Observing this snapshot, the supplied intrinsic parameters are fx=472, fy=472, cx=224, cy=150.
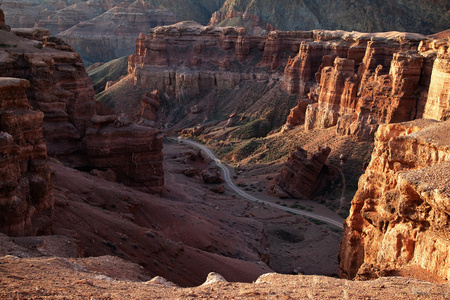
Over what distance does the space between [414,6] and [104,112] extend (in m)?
107

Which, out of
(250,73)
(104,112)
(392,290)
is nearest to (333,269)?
(392,290)

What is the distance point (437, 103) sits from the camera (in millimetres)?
32906

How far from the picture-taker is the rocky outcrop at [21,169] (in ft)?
48.7

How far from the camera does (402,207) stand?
13.8 meters

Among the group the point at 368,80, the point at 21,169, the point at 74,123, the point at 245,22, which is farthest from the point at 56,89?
the point at 245,22

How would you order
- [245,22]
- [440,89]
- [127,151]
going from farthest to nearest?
[245,22] < [440,89] < [127,151]

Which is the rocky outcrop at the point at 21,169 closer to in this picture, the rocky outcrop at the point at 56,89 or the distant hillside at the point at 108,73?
the rocky outcrop at the point at 56,89

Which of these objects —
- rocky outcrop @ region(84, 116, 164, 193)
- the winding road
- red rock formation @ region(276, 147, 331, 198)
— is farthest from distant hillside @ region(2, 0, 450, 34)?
rocky outcrop @ region(84, 116, 164, 193)

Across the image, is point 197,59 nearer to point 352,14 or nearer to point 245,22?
point 245,22

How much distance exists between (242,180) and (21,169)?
3567cm

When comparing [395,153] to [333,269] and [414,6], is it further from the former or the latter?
[414,6]

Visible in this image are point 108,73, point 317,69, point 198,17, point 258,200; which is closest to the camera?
point 258,200

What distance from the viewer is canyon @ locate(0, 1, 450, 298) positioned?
12688mm

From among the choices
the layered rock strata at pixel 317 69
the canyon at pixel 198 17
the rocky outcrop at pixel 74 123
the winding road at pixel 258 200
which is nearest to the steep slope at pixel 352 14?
the canyon at pixel 198 17
